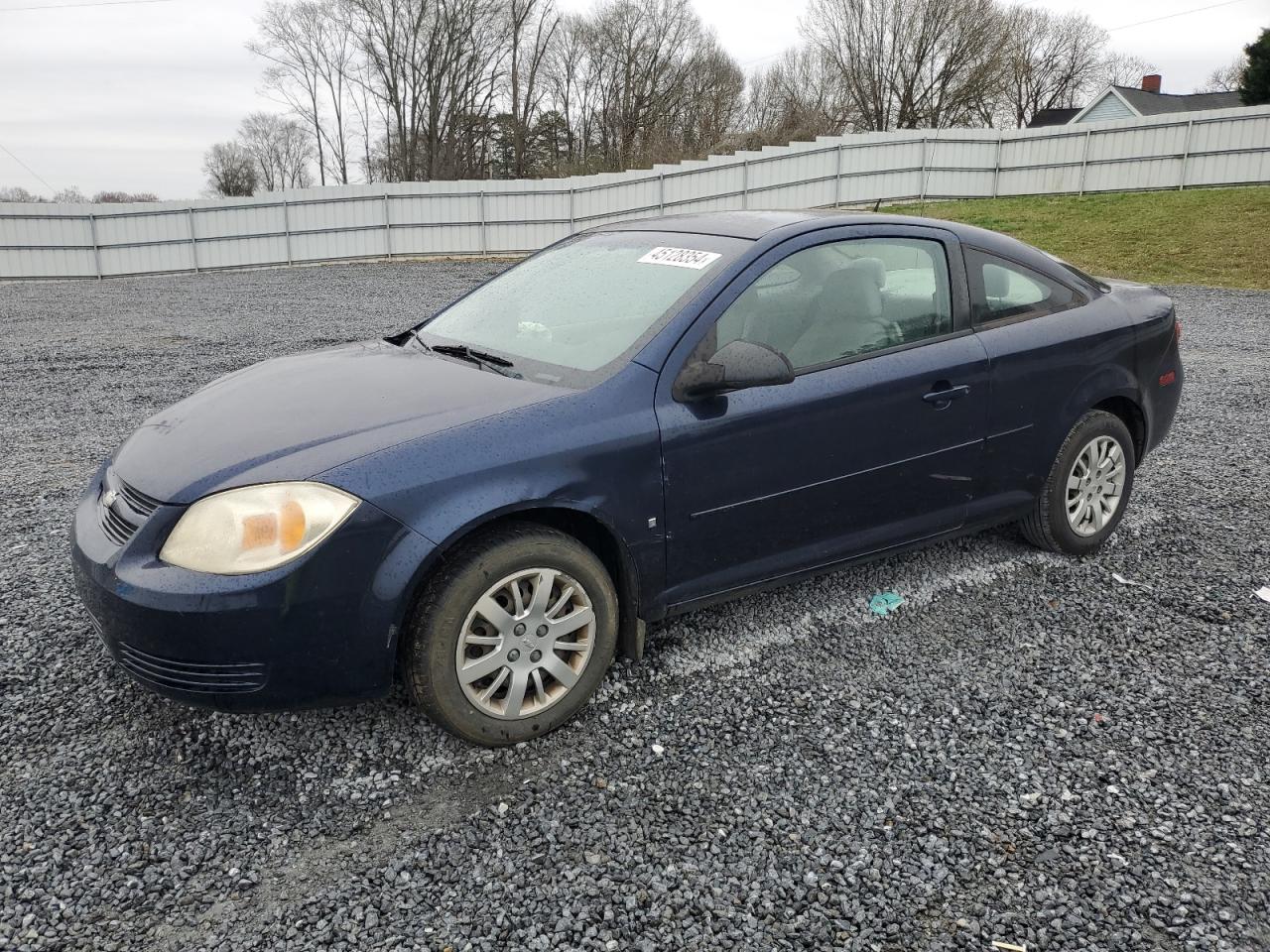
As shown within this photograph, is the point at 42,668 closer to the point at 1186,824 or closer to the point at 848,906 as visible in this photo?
the point at 848,906

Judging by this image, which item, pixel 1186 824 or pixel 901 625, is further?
pixel 901 625

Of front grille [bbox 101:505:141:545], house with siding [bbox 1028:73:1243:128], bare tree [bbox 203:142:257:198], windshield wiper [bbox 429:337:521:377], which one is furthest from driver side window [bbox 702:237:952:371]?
bare tree [bbox 203:142:257:198]

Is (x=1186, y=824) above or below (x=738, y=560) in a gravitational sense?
below

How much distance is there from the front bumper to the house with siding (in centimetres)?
4348

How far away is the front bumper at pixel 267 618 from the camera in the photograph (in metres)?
2.52

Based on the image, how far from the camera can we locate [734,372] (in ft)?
9.86

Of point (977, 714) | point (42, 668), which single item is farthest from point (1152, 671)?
point (42, 668)

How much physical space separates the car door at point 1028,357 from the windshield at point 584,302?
Answer: 3.86 feet

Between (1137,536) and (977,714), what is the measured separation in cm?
218

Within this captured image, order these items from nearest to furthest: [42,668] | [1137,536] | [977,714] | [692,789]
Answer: [692,789], [977,714], [42,668], [1137,536]

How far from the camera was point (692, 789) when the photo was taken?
8.94ft

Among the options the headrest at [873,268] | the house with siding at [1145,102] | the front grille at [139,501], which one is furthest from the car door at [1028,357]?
the house with siding at [1145,102]

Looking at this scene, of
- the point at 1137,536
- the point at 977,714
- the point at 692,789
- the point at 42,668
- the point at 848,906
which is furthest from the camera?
the point at 1137,536

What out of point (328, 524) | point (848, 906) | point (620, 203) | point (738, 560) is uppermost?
point (620, 203)
